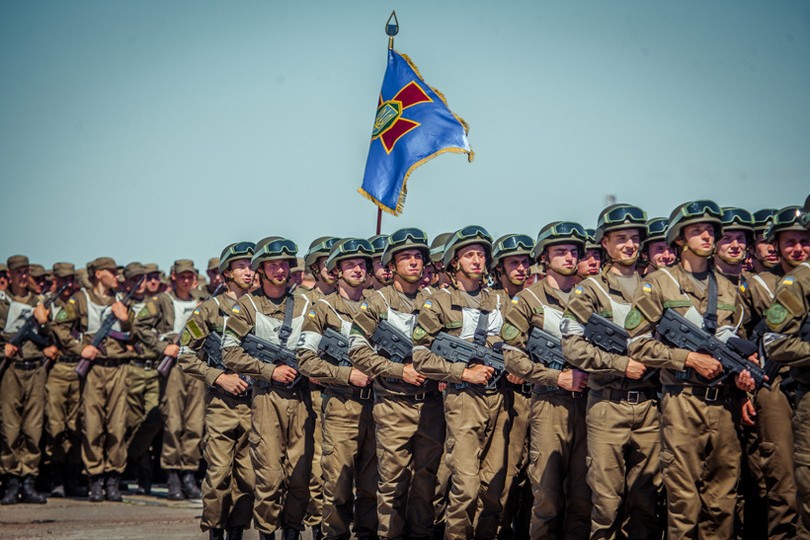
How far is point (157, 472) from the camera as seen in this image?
17.5 meters

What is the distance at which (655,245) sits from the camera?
9.55 meters

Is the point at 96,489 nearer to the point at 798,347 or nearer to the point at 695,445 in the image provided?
the point at 695,445

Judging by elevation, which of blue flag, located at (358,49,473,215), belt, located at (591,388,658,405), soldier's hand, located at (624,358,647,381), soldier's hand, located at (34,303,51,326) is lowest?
belt, located at (591,388,658,405)

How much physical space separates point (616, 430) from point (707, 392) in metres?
0.83

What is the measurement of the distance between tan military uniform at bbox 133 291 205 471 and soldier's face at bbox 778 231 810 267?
371 inches

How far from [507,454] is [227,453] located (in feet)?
10.1

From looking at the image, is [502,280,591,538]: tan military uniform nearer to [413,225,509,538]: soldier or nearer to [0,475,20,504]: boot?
[413,225,509,538]: soldier

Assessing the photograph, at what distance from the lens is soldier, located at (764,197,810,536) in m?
6.80

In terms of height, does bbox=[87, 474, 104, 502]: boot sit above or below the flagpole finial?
below

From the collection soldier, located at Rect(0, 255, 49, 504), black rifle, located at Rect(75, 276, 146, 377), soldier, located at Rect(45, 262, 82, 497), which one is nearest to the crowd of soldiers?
black rifle, located at Rect(75, 276, 146, 377)

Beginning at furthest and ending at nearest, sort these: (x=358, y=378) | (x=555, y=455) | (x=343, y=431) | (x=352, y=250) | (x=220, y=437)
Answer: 1. (x=352, y=250)
2. (x=220, y=437)
3. (x=343, y=431)
4. (x=358, y=378)
5. (x=555, y=455)

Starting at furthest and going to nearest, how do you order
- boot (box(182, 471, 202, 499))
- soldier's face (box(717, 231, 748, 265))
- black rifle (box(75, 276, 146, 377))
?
boot (box(182, 471, 202, 499)), black rifle (box(75, 276, 146, 377)), soldier's face (box(717, 231, 748, 265))

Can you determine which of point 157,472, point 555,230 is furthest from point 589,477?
point 157,472

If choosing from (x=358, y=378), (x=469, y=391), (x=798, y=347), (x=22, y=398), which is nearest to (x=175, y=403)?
(x=22, y=398)
